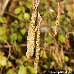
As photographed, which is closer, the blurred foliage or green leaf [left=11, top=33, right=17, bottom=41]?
the blurred foliage

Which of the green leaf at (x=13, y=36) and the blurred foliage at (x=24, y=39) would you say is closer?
the blurred foliage at (x=24, y=39)

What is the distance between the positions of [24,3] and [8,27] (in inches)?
10.6

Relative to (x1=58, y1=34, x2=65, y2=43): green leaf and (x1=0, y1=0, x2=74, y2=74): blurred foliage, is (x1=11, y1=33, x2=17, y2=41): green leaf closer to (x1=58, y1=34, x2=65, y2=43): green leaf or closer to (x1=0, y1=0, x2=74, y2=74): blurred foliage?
(x1=0, y1=0, x2=74, y2=74): blurred foliage

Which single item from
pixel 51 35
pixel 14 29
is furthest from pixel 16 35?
pixel 51 35

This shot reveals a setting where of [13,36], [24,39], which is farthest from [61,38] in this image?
[24,39]

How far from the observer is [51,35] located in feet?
5.20

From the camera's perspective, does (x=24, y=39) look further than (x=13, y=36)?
Yes

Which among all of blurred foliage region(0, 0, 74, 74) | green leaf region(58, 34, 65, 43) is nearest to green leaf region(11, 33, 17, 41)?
blurred foliage region(0, 0, 74, 74)

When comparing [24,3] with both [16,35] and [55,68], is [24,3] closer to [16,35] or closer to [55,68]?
[16,35]

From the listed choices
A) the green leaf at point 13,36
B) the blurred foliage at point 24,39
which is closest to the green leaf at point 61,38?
the blurred foliage at point 24,39

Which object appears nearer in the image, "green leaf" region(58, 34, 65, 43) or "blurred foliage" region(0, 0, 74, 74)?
"blurred foliage" region(0, 0, 74, 74)

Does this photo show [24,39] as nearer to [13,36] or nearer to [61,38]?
[13,36]

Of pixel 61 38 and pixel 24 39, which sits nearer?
pixel 61 38

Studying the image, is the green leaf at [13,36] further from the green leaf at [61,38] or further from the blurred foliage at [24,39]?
the green leaf at [61,38]
